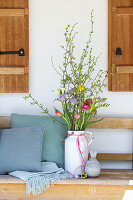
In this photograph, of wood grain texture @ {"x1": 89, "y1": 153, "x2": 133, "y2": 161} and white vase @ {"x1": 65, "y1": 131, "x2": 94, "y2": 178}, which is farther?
wood grain texture @ {"x1": 89, "y1": 153, "x2": 133, "y2": 161}

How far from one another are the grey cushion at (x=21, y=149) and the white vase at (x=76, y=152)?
0.25 m

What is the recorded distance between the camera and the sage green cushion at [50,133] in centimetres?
338

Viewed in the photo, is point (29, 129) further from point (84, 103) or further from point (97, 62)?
point (97, 62)

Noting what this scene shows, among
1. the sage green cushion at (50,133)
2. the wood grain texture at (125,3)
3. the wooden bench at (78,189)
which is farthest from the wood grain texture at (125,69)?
the wooden bench at (78,189)

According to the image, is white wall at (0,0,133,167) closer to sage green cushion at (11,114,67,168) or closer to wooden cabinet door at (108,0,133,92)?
wooden cabinet door at (108,0,133,92)

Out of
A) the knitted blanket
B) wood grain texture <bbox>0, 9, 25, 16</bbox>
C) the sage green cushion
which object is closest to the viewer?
the knitted blanket

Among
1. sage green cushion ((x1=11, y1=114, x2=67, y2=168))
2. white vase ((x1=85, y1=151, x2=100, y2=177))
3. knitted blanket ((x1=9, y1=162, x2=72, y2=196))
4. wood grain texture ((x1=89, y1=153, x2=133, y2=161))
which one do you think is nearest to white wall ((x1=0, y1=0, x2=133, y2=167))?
wood grain texture ((x1=89, y1=153, x2=133, y2=161))

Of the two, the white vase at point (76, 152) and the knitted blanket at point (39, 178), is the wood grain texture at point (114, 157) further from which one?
the knitted blanket at point (39, 178)

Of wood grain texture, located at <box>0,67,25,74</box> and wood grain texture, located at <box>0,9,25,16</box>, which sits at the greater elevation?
wood grain texture, located at <box>0,9,25,16</box>

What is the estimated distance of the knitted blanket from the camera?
2932 mm

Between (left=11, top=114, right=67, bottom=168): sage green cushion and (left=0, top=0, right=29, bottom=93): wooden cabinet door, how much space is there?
332 mm

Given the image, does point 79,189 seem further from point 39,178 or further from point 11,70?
point 11,70

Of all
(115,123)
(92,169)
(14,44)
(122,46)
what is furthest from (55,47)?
(92,169)

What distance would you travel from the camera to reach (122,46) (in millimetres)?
3719
